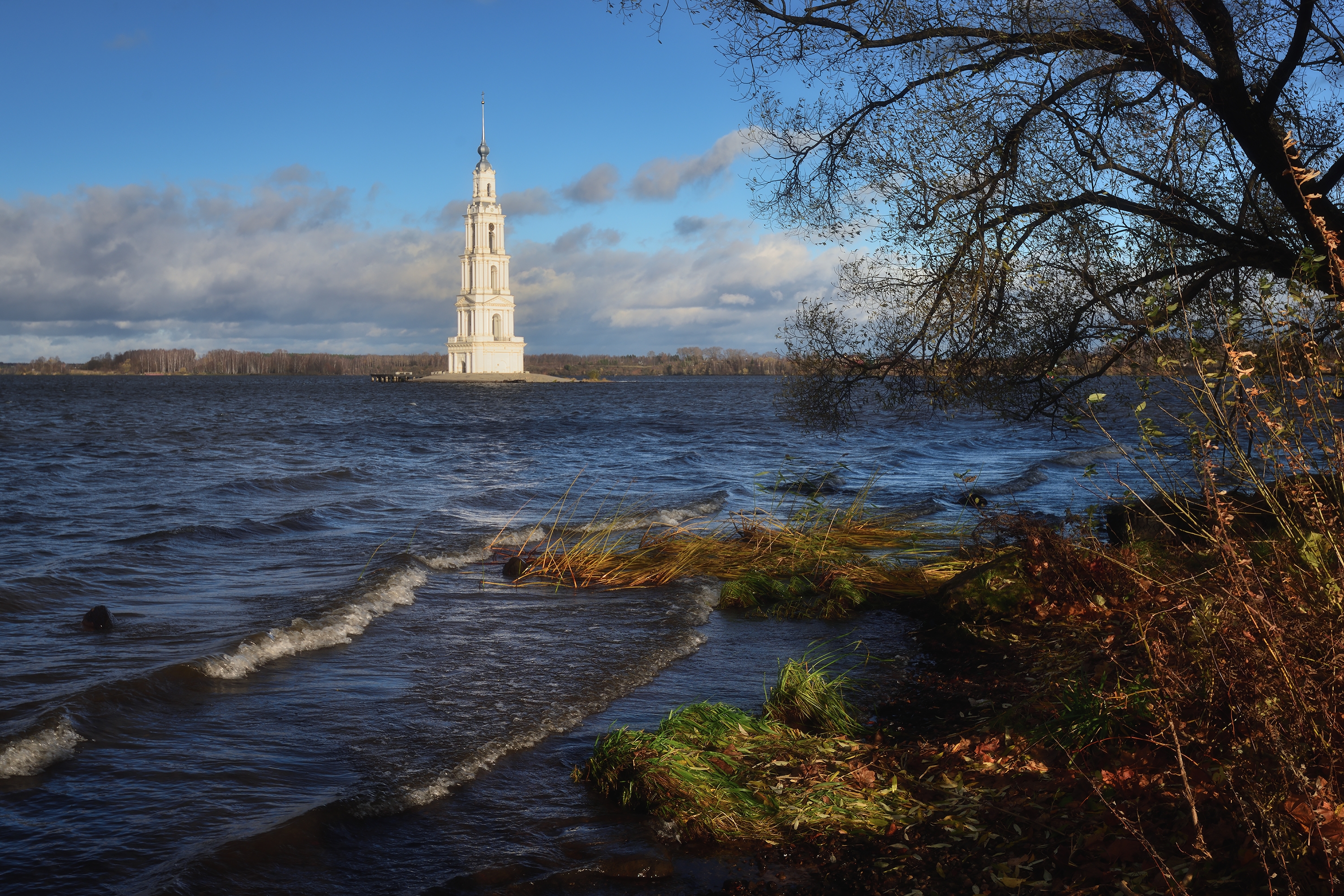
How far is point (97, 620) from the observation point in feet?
30.6

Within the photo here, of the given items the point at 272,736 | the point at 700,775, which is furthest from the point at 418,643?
the point at 700,775

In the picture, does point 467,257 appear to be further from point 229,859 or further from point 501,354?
point 229,859

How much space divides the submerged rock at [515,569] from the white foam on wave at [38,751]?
5.57 metres

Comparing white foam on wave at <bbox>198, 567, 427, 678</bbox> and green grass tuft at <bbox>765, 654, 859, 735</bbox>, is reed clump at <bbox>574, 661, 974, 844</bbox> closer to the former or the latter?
green grass tuft at <bbox>765, 654, 859, 735</bbox>

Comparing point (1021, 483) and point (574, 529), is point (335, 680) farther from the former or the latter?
point (1021, 483)

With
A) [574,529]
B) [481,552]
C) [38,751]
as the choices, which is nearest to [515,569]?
[481,552]

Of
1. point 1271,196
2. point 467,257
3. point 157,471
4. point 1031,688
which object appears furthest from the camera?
point 467,257

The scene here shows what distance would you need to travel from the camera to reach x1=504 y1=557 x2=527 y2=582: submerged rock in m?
11.5

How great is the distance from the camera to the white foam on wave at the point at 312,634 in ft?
25.8

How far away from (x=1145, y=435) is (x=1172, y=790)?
5.36ft

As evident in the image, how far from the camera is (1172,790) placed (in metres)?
3.70

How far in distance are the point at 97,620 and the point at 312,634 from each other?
236 centimetres

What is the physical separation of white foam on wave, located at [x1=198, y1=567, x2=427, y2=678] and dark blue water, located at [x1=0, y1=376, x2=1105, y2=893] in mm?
34

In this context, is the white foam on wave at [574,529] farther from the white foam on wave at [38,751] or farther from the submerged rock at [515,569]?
the white foam on wave at [38,751]
